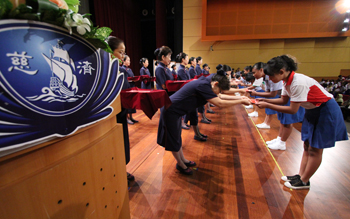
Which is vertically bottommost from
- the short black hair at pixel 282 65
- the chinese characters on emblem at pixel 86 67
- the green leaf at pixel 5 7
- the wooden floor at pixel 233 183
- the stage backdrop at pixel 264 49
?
the wooden floor at pixel 233 183

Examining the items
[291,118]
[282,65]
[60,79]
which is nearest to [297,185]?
[291,118]

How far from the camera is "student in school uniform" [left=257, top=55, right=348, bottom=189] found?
1.41 metres

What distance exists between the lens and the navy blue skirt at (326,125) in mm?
1403

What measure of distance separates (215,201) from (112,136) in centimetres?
123

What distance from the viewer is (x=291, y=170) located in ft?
6.51


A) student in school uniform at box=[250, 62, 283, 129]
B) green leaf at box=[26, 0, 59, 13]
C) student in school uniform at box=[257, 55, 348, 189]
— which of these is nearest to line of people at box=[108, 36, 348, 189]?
student in school uniform at box=[257, 55, 348, 189]

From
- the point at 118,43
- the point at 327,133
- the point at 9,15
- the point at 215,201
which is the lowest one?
the point at 215,201

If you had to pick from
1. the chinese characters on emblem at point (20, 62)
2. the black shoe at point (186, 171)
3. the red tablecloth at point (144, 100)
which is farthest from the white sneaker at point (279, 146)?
the chinese characters on emblem at point (20, 62)

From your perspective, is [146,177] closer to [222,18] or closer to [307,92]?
[307,92]

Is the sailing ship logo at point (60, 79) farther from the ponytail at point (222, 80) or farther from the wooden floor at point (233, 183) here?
the ponytail at point (222, 80)

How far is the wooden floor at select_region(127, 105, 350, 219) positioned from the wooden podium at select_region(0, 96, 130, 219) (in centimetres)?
80

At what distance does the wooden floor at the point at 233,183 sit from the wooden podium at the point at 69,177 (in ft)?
2.63

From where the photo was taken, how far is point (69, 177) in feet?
1.82

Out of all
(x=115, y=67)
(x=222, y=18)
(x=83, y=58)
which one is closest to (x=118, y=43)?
(x=115, y=67)
